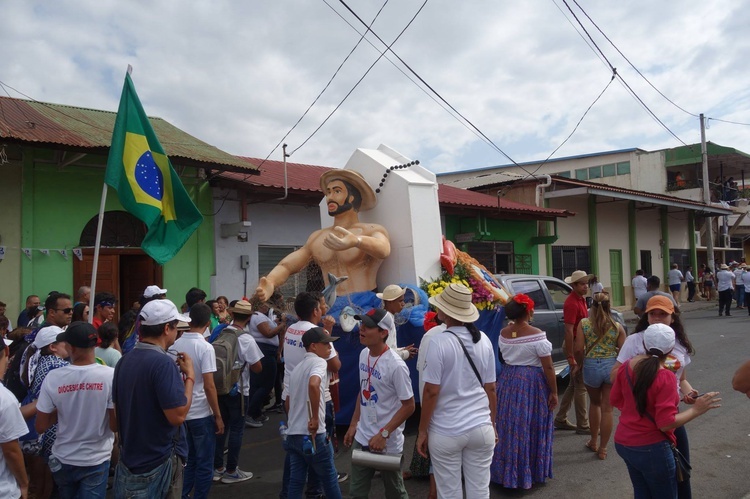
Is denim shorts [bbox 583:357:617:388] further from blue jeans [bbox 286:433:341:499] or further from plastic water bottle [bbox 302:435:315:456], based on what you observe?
→ plastic water bottle [bbox 302:435:315:456]

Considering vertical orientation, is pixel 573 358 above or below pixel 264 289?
below

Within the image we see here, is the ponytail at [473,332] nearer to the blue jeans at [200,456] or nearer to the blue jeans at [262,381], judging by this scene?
Answer: the blue jeans at [200,456]

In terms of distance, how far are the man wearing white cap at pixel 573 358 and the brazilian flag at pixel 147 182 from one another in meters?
3.78

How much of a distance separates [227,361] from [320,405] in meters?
1.32

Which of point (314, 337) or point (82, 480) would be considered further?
point (314, 337)

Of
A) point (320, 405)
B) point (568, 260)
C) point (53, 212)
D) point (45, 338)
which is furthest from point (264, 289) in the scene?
point (568, 260)

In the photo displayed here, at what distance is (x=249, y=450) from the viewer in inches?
227

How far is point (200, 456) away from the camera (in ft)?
13.0

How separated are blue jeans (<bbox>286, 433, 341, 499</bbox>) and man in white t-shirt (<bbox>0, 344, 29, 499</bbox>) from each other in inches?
56.9

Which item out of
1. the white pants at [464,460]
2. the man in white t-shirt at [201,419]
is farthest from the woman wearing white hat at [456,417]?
the man in white t-shirt at [201,419]

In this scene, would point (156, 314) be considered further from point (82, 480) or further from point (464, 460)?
point (464, 460)

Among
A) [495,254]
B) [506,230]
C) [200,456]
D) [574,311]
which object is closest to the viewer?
[200,456]

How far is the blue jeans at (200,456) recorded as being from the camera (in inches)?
156

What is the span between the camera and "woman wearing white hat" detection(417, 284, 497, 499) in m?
3.20
